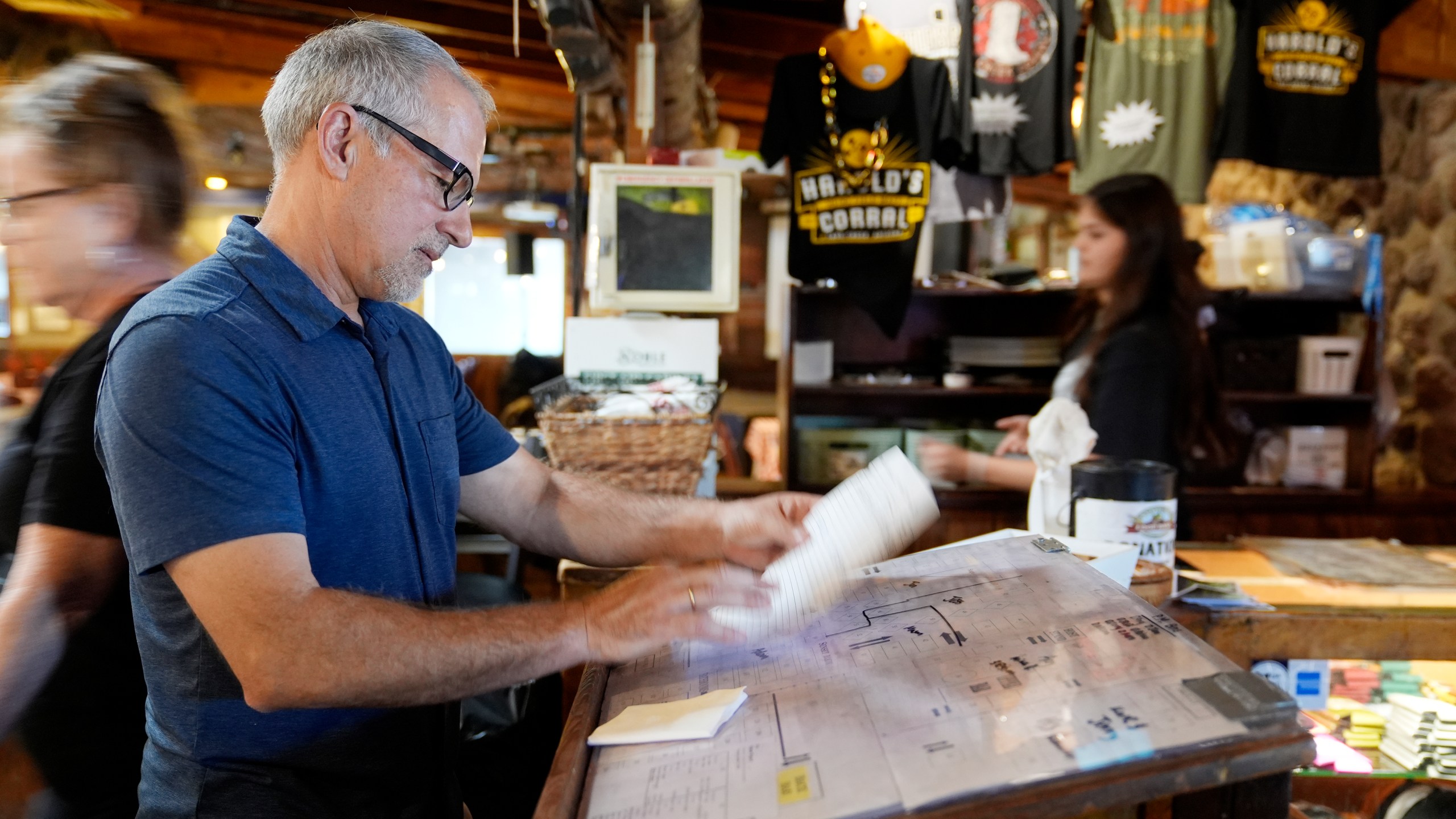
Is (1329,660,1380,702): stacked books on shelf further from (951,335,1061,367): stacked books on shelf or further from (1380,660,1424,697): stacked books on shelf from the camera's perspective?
(951,335,1061,367): stacked books on shelf

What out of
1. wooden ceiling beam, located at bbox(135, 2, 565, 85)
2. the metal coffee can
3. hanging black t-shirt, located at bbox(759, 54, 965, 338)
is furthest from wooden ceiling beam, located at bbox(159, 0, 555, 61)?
the metal coffee can

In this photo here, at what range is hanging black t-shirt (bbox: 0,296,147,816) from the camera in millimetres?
1186

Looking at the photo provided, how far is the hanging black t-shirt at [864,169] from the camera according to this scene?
3.54m

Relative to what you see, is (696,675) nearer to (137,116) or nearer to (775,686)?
(775,686)

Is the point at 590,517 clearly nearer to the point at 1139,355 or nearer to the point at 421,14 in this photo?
the point at 1139,355

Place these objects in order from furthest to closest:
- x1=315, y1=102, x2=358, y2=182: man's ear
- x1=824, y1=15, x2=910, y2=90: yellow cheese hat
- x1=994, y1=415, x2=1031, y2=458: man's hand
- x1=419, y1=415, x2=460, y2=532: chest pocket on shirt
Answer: x1=824, y1=15, x2=910, y2=90: yellow cheese hat
x1=994, y1=415, x2=1031, y2=458: man's hand
x1=419, y1=415, x2=460, y2=532: chest pocket on shirt
x1=315, y1=102, x2=358, y2=182: man's ear

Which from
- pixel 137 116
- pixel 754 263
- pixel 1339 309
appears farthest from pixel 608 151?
pixel 1339 309

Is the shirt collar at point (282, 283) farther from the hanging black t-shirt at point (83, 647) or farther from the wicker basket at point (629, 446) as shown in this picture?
the wicker basket at point (629, 446)

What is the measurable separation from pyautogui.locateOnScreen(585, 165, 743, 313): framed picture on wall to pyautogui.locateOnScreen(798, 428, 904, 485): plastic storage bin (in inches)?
53.8

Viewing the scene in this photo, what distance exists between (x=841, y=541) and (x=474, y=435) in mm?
725

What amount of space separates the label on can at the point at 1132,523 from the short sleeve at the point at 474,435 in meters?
0.99

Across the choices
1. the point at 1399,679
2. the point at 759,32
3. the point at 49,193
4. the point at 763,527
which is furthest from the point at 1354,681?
the point at 759,32

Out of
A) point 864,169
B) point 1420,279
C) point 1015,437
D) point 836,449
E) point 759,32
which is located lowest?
point 836,449

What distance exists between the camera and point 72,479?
1.18 metres
